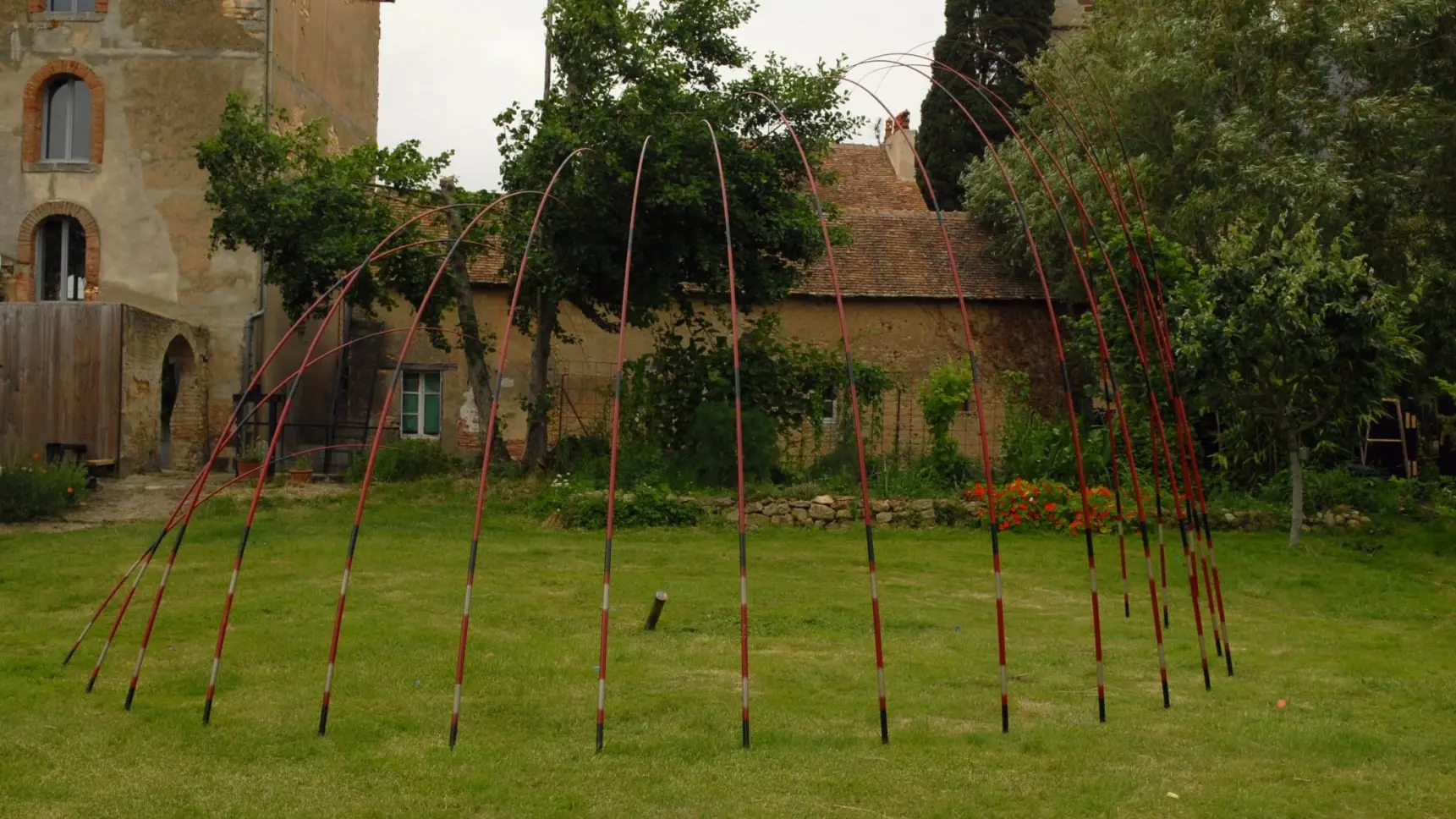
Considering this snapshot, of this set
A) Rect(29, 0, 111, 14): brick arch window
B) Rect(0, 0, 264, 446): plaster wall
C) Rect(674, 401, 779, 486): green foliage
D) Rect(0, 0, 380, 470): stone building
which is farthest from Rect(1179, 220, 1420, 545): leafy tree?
Rect(29, 0, 111, 14): brick arch window

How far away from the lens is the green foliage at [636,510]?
16969 mm

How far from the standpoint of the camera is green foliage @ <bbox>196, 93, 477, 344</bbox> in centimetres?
1902

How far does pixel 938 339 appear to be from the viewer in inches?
1024

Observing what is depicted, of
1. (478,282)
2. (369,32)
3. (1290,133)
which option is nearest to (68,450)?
(478,282)

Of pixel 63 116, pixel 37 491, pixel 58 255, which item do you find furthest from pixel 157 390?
pixel 63 116

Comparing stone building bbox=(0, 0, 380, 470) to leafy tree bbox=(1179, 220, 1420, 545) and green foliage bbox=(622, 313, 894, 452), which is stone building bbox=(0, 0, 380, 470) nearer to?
green foliage bbox=(622, 313, 894, 452)

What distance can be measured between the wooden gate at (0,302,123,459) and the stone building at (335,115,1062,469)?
480 centimetres

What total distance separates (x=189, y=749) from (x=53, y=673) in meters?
2.38

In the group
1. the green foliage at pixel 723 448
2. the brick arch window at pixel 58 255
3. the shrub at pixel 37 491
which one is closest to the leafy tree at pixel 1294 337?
the green foliage at pixel 723 448

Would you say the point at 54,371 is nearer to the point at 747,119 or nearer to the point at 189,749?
the point at 747,119

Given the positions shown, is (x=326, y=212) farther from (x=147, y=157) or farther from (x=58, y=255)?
(x=58, y=255)

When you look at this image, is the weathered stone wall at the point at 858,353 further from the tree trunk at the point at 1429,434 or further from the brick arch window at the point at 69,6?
the brick arch window at the point at 69,6

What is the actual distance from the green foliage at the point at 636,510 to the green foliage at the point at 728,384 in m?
1.77

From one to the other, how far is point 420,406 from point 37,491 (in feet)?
29.8
